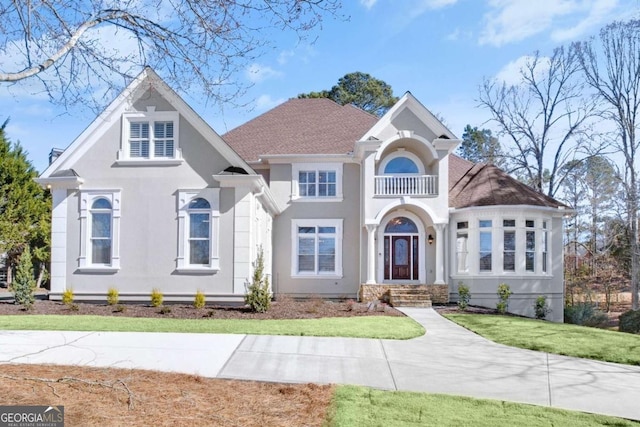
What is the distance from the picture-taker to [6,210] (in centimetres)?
2620

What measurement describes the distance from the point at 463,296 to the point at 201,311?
8.57 meters

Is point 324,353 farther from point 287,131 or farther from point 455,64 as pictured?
point 287,131

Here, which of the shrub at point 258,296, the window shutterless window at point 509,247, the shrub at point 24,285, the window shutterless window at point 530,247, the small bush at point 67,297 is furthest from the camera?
the window shutterless window at point 530,247

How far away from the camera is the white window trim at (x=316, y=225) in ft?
60.7

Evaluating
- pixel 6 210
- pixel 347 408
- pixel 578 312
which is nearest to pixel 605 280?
pixel 578 312

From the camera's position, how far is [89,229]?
49.2 feet

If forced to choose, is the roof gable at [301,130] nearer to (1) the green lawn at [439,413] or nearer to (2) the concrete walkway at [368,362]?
(2) the concrete walkway at [368,362]

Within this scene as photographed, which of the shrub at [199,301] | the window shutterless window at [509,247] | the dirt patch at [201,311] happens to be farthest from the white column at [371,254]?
the shrub at [199,301]

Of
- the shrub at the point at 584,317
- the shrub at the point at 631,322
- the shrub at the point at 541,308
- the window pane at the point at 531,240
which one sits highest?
the window pane at the point at 531,240

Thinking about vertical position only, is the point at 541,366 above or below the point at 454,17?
below

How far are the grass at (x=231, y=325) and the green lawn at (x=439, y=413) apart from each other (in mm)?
4173

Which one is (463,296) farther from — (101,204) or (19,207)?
(19,207)

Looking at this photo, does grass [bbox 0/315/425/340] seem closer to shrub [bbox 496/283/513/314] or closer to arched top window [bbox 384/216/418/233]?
shrub [bbox 496/283/513/314]

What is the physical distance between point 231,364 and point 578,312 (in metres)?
18.3
